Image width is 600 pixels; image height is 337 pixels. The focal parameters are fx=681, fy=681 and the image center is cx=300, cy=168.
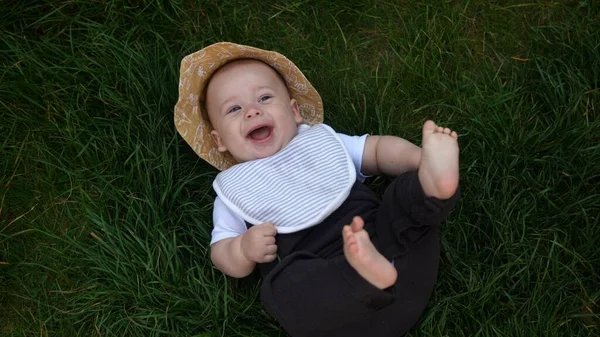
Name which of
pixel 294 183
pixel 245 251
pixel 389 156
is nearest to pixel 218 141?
pixel 294 183

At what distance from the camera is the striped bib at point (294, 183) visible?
252 cm

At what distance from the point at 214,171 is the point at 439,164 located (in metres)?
1.15

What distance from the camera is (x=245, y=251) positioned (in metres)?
2.54

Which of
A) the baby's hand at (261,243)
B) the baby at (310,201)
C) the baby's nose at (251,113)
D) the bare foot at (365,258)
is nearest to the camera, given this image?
the bare foot at (365,258)

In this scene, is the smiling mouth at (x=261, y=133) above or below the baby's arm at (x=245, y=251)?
above

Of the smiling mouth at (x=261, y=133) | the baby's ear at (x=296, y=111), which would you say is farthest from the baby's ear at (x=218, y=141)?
the baby's ear at (x=296, y=111)

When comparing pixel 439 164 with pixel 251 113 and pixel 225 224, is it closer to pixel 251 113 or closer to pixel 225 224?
pixel 251 113

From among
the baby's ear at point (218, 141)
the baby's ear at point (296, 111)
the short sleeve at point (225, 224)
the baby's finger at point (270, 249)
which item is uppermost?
the baby's ear at point (296, 111)

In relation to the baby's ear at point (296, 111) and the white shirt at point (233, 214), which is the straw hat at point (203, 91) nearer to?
the baby's ear at point (296, 111)

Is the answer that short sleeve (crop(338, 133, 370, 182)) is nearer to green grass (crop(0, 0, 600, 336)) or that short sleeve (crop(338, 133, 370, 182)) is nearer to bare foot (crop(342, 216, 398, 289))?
green grass (crop(0, 0, 600, 336))

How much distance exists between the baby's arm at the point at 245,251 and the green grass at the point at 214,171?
129 millimetres

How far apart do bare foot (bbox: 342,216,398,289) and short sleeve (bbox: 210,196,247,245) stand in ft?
2.22

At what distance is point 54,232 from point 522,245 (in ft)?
6.37

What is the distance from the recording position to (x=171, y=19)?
10.2 feet
